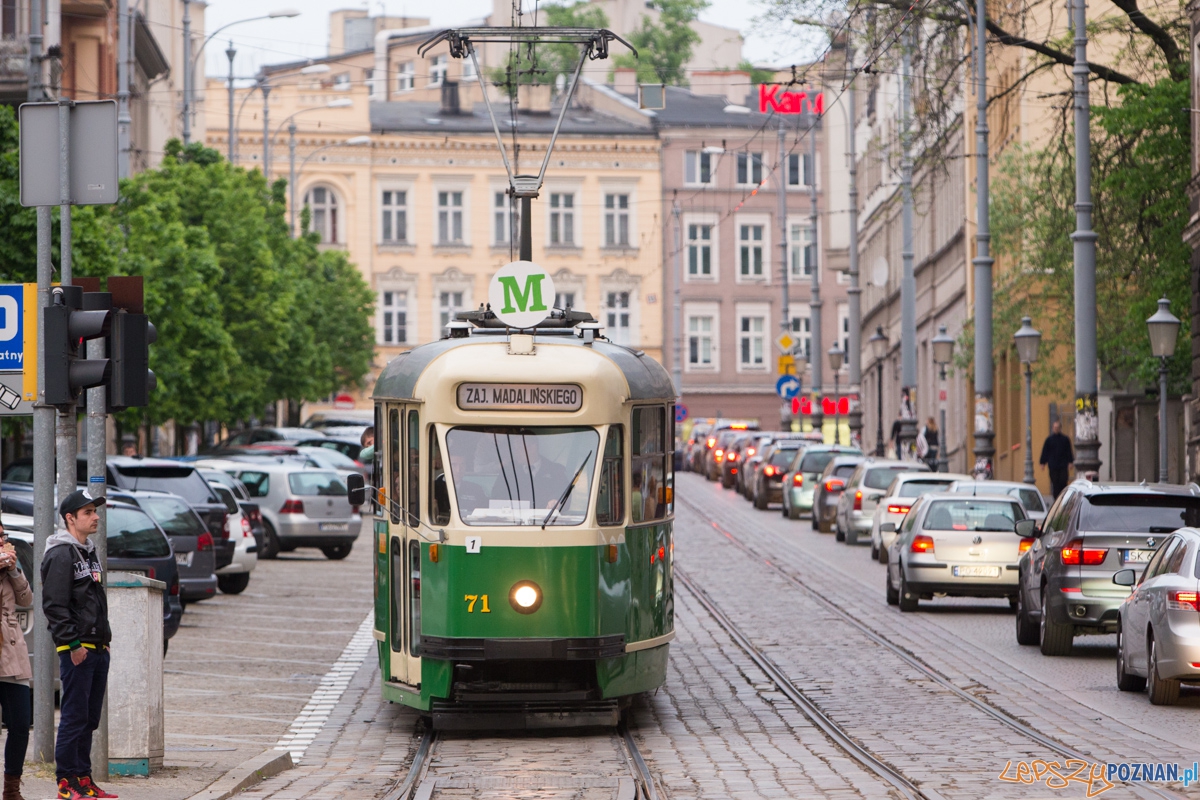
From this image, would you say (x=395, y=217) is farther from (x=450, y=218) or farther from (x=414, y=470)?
(x=414, y=470)

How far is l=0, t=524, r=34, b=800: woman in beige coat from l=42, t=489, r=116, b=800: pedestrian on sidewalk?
176 millimetres

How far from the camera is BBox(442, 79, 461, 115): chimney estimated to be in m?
91.8

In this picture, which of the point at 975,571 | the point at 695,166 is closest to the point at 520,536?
the point at 975,571

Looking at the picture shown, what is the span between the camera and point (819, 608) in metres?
25.9

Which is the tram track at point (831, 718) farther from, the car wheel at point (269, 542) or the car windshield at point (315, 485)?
the car wheel at point (269, 542)

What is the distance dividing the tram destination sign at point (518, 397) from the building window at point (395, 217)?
76.4 meters

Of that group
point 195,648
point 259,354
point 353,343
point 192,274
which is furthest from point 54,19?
point 353,343

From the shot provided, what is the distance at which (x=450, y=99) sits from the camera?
91.9 m

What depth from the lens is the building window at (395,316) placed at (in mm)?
91312

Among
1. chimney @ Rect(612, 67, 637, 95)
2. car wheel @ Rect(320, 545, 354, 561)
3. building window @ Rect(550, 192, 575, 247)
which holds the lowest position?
car wheel @ Rect(320, 545, 354, 561)

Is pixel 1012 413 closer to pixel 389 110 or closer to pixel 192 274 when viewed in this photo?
pixel 192 274

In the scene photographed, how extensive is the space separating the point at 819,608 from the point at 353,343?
163 feet

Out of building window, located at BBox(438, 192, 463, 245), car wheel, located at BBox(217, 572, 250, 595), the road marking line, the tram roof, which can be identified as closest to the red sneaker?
the road marking line

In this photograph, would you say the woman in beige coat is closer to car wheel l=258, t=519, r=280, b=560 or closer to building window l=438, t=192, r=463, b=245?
car wheel l=258, t=519, r=280, b=560
